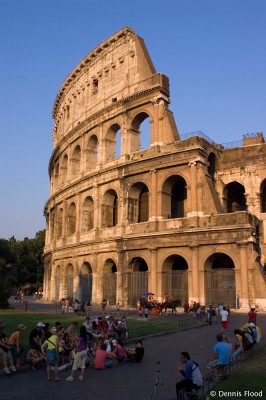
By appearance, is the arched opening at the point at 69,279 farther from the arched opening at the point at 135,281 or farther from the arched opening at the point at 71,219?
the arched opening at the point at 135,281

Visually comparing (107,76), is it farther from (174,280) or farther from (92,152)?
(174,280)

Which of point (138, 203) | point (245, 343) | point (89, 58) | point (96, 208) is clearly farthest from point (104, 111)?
point (245, 343)

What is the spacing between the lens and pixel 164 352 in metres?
11.5

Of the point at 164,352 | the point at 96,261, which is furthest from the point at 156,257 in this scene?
the point at 164,352

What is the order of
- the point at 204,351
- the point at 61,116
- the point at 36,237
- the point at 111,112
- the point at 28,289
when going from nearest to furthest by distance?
the point at 204,351 → the point at 111,112 → the point at 61,116 → the point at 28,289 → the point at 36,237

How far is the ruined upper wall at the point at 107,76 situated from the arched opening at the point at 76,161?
8.88ft

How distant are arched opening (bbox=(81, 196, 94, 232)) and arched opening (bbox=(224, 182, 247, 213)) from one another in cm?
1088

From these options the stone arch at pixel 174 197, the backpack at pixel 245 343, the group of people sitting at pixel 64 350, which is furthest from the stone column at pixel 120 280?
the backpack at pixel 245 343

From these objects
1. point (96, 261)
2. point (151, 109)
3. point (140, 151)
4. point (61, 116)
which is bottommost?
point (96, 261)

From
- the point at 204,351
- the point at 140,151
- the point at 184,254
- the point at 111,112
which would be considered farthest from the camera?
the point at 111,112

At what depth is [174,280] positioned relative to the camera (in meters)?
25.2

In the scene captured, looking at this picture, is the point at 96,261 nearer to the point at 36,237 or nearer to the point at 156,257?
the point at 156,257

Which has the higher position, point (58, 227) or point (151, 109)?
point (151, 109)

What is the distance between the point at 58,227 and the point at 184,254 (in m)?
16.1
